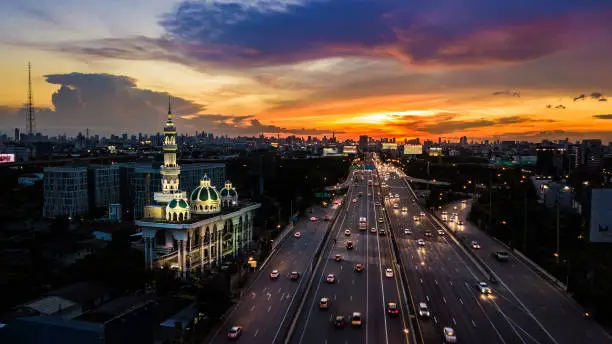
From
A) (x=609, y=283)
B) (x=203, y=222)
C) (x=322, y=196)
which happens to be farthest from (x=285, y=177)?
(x=609, y=283)

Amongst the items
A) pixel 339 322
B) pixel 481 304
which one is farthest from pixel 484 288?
pixel 339 322

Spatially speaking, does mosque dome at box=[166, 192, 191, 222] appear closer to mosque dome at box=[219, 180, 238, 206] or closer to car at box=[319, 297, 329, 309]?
mosque dome at box=[219, 180, 238, 206]

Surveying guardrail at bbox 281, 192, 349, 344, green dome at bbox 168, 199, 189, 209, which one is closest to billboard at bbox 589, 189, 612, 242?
guardrail at bbox 281, 192, 349, 344

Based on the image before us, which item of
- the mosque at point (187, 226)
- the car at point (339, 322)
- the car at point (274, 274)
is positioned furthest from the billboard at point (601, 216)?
the mosque at point (187, 226)

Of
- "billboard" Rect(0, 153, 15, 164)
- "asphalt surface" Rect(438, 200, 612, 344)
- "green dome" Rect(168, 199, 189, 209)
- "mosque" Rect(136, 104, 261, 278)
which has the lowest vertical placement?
"asphalt surface" Rect(438, 200, 612, 344)

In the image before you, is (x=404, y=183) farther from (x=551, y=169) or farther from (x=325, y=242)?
(x=325, y=242)

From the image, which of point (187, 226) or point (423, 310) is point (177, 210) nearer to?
point (187, 226)
